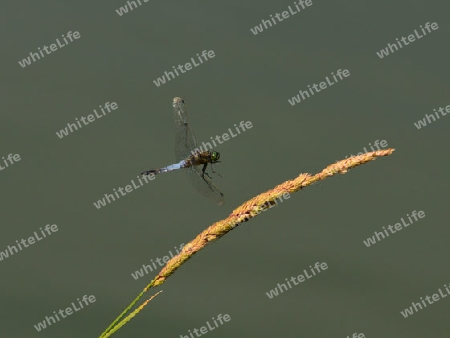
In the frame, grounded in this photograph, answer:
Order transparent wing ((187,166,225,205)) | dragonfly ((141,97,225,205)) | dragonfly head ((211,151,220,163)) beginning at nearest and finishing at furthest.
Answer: transparent wing ((187,166,225,205)), dragonfly ((141,97,225,205)), dragonfly head ((211,151,220,163))

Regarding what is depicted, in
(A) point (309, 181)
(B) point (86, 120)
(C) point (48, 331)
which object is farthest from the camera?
(B) point (86, 120)

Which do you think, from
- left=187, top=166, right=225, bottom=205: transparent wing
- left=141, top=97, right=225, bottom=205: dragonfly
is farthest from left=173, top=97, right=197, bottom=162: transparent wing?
left=187, top=166, right=225, bottom=205: transparent wing

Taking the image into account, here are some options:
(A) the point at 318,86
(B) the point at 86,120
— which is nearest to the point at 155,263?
(B) the point at 86,120

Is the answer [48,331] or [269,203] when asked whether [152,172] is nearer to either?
[48,331]

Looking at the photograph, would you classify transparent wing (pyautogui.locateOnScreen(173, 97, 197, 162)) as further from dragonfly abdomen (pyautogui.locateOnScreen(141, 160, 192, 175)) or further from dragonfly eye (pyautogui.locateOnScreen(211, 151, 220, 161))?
dragonfly eye (pyautogui.locateOnScreen(211, 151, 220, 161))

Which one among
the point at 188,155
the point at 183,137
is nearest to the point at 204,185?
the point at 188,155

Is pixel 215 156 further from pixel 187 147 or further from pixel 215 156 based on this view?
pixel 187 147
